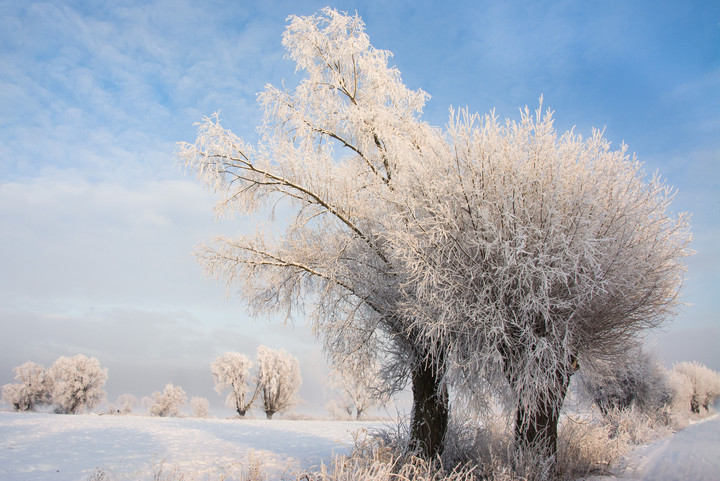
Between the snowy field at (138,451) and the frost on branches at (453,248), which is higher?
the frost on branches at (453,248)

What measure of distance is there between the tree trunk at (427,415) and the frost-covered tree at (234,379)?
28636mm

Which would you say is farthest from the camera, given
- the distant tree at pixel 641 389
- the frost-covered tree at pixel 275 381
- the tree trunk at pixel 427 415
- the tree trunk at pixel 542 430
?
the frost-covered tree at pixel 275 381

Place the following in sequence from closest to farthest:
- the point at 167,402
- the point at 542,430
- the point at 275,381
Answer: the point at 542,430, the point at 275,381, the point at 167,402

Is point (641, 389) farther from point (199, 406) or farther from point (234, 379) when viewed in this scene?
point (199, 406)

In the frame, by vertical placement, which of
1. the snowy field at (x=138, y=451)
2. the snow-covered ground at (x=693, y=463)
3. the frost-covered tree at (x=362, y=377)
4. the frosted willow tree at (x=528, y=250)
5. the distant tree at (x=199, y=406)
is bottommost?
the distant tree at (x=199, y=406)

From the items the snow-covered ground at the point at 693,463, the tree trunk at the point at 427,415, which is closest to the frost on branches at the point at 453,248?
the tree trunk at the point at 427,415

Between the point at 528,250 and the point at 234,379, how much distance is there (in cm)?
3228

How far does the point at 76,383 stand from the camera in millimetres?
31297

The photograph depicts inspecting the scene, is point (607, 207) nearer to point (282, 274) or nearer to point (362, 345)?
point (362, 345)

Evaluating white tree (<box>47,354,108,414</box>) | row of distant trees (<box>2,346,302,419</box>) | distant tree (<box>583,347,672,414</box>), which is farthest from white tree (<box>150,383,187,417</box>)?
distant tree (<box>583,347,672,414</box>)

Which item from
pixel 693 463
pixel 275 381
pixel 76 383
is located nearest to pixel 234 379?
pixel 275 381

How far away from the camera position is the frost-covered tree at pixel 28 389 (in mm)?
30531

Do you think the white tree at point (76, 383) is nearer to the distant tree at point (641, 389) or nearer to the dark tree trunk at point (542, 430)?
the distant tree at point (641, 389)

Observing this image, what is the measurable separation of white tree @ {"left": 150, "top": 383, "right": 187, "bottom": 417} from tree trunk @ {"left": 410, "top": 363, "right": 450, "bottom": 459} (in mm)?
36033
